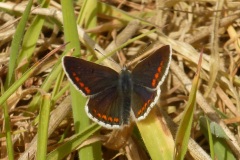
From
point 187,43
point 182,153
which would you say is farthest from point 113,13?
point 182,153

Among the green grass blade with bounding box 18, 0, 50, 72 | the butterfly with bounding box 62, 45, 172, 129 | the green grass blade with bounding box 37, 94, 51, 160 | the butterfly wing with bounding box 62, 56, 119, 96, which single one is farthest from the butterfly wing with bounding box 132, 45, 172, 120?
the green grass blade with bounding box 18, 0, 50, 72

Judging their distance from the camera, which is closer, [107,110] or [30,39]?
[107,110]

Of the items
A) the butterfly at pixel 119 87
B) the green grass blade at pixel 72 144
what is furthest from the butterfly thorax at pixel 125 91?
the green grass blade at pixel 72 144

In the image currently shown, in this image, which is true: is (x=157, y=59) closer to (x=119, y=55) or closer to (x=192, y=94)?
(x=192, y=94)

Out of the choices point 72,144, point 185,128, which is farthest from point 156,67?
point 72,144

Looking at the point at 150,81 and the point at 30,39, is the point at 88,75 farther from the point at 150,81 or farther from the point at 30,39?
the point at 30,39

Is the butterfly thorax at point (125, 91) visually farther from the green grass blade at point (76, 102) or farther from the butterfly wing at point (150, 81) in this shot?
the green grass blade at point (76, 102)

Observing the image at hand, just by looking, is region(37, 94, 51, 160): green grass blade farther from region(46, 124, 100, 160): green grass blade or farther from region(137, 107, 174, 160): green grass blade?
region(137, 107, 174, 160): green grass blade
